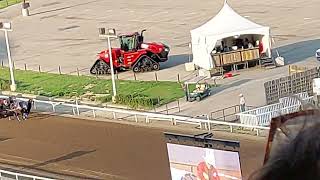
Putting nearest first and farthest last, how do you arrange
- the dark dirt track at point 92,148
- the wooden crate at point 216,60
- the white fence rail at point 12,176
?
1. the white fence rail at point 12,176
2. the dark dirt track at point 92,148
3. the wooden crate at point 216,60

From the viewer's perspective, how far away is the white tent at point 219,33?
29.6 metres

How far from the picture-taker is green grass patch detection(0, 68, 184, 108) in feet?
82.5

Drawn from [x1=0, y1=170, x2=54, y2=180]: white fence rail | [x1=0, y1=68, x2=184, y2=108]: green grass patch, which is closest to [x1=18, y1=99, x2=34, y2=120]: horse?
[x1=0, y1=68, x2=184, y2=108]: green grass patch

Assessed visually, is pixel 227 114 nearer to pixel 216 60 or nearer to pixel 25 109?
pixel 25 109

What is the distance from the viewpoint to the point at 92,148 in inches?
807

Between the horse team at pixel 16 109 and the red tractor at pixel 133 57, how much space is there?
21.5 feet

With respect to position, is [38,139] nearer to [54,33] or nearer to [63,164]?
[63,164]

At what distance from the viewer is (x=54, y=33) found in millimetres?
45156

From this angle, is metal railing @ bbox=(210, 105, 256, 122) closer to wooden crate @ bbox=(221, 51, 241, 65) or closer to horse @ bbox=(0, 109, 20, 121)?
wooden crate @ bbox=(221, 51, 241, 65)

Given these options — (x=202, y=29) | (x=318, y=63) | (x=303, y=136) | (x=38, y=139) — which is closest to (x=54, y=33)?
(x=202, y=29)

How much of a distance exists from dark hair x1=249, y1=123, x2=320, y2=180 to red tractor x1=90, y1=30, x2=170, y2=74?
2983 centimetres

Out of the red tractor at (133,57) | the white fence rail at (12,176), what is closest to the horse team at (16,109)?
the red tractor at (133,57)

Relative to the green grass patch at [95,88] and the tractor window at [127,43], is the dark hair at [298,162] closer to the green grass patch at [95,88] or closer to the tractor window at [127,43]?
the green grass patch at [95,88]

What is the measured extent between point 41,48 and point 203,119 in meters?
21.1
